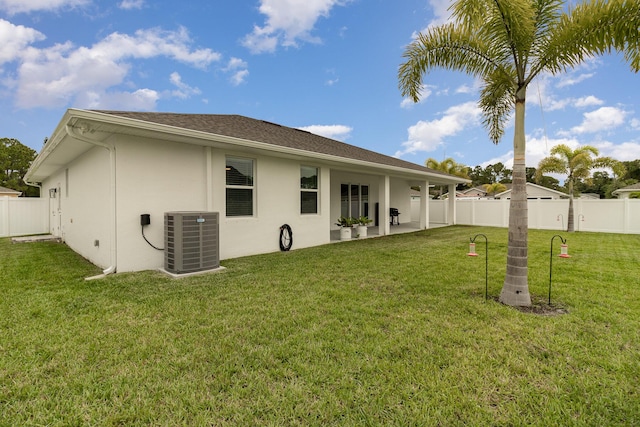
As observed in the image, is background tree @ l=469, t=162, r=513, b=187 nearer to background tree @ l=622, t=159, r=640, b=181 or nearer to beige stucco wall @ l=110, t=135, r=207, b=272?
background tree @ l=622, t=159, r=640, b=181

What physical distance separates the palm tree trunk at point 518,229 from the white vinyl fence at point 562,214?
12789 millimetres

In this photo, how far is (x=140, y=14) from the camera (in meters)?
8.27

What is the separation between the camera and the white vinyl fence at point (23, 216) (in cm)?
1184

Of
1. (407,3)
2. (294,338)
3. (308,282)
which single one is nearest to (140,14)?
(407,3)

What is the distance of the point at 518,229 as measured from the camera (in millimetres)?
3771

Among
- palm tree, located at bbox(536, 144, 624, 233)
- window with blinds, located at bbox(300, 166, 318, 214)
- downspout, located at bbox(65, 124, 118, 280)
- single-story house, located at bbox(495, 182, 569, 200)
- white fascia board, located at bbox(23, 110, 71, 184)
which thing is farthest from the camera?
single-story house, located at bbox(495, 182, 569, 200)

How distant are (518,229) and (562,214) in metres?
13.1

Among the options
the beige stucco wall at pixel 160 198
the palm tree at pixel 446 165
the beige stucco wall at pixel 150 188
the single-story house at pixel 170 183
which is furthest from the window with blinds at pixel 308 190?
the palm tree at pixel 446 165

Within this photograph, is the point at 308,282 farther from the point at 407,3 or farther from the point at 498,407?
the point at 407,3

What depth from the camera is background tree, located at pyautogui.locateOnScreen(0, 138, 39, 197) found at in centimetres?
2831

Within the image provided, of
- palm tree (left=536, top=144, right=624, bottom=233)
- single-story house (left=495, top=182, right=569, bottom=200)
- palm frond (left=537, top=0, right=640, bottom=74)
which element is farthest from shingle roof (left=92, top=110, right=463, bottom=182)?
single-story house (left=495, top=182, right=569, bottom=200)

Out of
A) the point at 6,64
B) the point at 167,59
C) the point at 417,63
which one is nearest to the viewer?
the point at 417,63

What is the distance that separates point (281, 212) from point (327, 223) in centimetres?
192

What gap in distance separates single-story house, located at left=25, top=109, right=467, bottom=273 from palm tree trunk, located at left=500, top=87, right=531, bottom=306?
4769 millimetres
